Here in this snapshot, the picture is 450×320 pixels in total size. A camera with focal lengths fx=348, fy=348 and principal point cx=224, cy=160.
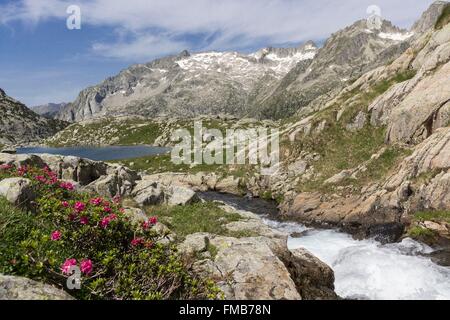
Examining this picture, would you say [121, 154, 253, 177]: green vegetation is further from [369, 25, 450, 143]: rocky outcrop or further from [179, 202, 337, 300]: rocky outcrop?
[179, 202, 337, 300]: rocky outcrop

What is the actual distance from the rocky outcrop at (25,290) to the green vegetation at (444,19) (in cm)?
5506

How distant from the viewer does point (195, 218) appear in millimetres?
22922

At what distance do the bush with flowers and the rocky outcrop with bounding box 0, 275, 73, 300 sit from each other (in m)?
0.57

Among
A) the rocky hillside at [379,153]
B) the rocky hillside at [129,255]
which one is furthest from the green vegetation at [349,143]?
the rocky hillside at [129,255]

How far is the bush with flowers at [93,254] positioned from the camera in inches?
364

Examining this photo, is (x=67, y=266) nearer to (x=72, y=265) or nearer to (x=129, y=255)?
(x=72, y=265)

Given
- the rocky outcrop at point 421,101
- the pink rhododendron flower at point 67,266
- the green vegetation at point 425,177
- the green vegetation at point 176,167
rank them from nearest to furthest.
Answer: the pink rhododendron flower at point 67,266 < the green vegetation at point 425,177 < the rocky outcrop at point 421,101 < the green vegetation at point 176,167

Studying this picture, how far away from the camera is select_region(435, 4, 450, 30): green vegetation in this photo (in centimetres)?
4711

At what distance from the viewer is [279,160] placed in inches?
2068

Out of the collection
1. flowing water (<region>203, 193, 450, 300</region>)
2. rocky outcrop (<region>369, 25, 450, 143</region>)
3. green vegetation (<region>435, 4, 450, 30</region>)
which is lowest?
flowing water (<region>203, 193, 450, 300</region>)

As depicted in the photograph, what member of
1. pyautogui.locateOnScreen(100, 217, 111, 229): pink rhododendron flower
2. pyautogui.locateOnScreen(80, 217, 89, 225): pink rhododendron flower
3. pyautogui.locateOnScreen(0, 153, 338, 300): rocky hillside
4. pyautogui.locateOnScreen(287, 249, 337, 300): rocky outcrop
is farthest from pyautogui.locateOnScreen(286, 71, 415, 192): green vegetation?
pyautogui.locateOnScreen(80, 217, 89, 225): pink rhododendron flower

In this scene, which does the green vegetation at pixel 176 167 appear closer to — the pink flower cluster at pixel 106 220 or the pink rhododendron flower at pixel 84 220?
the pink flower cluster at pixel 106 220

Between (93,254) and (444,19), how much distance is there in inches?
2164
